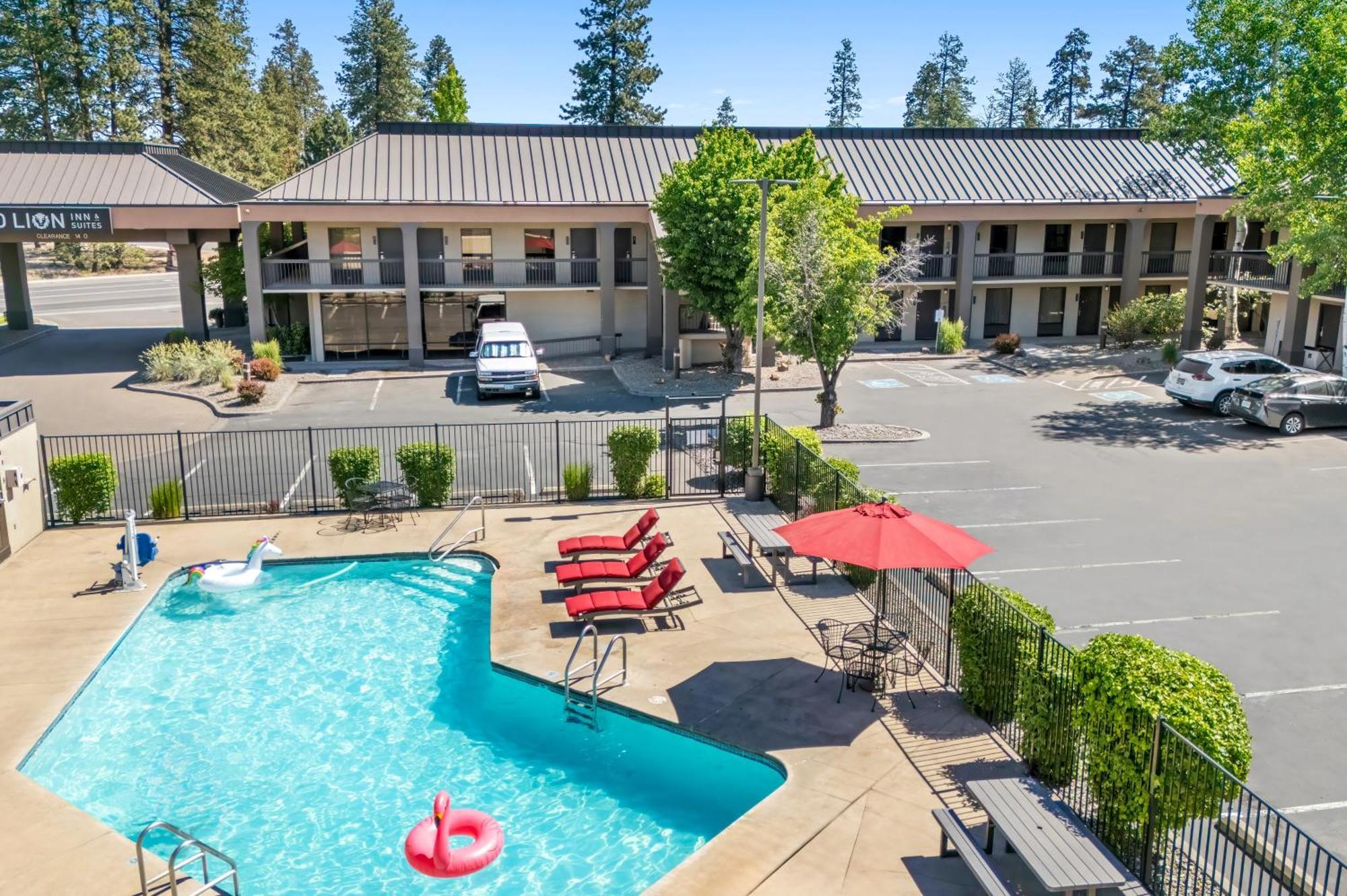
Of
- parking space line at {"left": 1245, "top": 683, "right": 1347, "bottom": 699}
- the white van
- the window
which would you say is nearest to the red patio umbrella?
parking space line at {"left": 1245, "top": 683, "right": 1347, "bottom": 699}

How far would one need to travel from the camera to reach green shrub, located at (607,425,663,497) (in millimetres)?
22938

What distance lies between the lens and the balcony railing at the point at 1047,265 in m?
44.6

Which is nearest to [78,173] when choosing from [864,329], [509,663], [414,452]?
[414,452]

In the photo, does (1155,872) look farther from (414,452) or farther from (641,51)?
(641,51)

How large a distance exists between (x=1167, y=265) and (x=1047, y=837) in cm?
4134

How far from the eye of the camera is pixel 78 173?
133ft

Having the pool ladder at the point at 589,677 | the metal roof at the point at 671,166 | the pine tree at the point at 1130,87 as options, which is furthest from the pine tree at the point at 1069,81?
the pool ladder at the point at 589,677

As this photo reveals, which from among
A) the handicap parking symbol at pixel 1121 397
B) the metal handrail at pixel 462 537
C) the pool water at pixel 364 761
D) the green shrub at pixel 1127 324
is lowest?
the pool water at pixel 364 761

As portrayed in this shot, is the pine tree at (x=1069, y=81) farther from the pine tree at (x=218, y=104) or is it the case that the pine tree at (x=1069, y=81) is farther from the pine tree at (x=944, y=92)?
the pine tree at (x=218, y=104)

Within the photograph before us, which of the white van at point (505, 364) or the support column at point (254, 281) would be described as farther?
the support column at point (254, 281)

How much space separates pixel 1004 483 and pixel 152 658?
17.5m

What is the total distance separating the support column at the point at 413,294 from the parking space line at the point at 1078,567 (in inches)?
1041

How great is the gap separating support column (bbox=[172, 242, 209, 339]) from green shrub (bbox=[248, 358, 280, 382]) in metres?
6.58

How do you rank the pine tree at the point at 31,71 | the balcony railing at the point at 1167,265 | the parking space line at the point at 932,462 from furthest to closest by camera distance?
the pine tree at the point at 31,71 < the balcony railing at the point at 1167,265 < the parking space line at the point at 932,462
